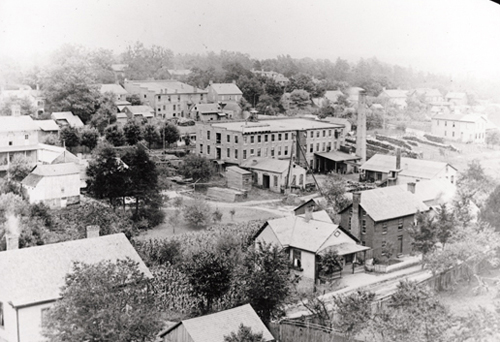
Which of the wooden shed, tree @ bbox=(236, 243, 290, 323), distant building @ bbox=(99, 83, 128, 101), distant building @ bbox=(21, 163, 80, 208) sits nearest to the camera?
tree @ bbox=(236, 243, 290, 323)

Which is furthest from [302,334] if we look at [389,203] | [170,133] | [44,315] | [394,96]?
[394,96]

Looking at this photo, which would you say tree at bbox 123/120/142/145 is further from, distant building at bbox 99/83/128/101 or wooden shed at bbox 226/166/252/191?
wooden shed at bbox 226/166/252/191

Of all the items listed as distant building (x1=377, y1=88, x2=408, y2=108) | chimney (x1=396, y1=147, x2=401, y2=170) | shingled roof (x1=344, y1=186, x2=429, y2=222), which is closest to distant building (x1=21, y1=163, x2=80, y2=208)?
shingled roof (x1=344, y1=186, x2=429, y2=222)

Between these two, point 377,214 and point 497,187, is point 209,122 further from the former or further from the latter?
point 497,187

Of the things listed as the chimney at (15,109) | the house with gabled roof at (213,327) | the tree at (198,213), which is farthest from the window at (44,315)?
the chimney at (15,109)

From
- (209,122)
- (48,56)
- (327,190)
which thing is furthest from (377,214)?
(48,56)
